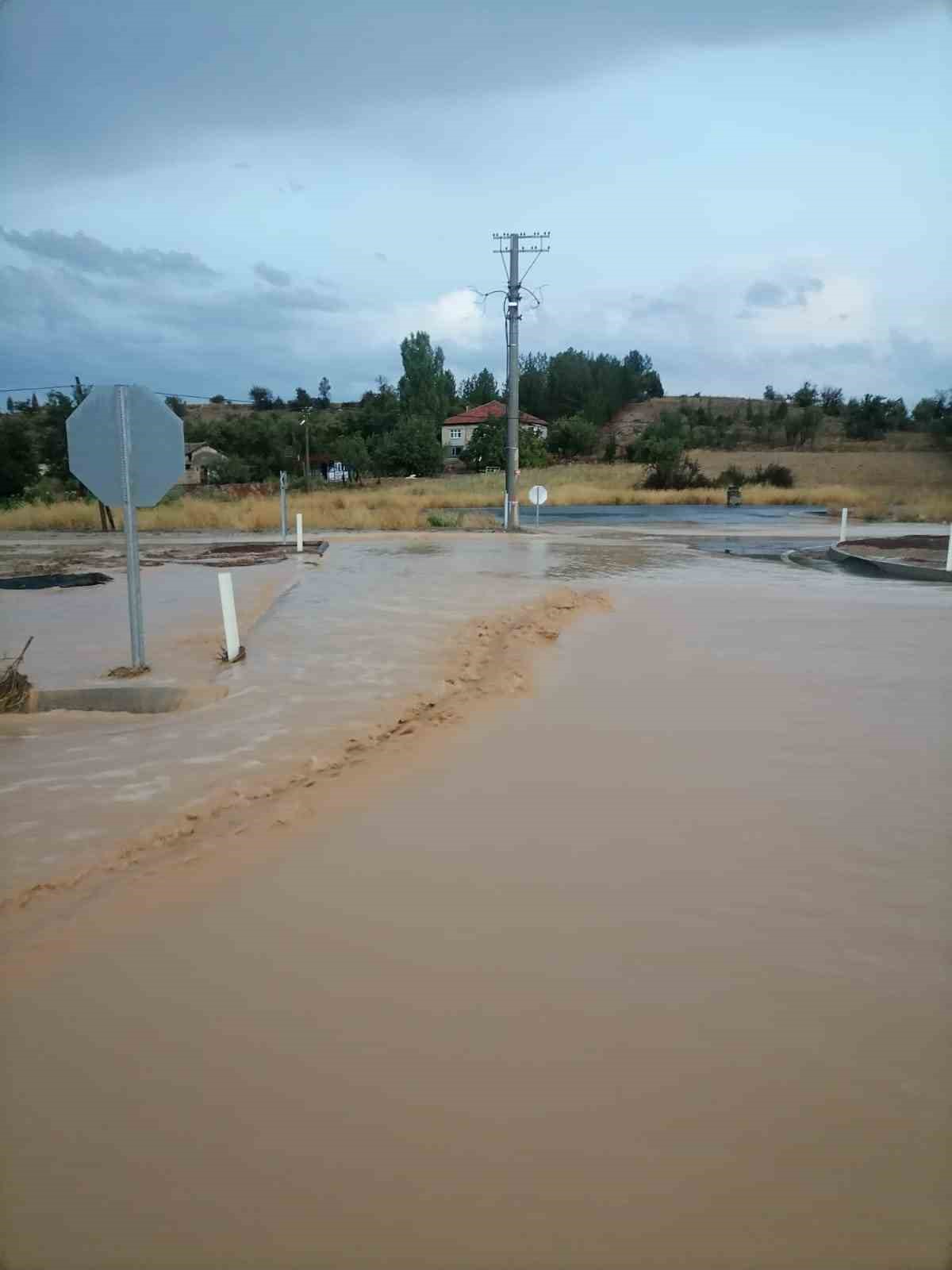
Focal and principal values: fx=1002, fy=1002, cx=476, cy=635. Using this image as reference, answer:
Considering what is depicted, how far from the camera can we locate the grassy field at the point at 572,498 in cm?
386

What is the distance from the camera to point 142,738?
7.33m

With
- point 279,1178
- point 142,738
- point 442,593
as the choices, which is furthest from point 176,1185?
point 442,593

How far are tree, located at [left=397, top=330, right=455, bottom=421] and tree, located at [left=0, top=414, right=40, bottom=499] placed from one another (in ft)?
176

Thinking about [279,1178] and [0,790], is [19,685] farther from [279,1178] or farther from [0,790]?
[279,1178]

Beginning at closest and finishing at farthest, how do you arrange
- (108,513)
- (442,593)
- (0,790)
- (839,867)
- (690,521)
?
(839,867), (0,790), (442,593), (108,513), (690,521)

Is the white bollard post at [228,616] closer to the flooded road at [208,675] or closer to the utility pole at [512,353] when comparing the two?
the flooded road at [208,675]

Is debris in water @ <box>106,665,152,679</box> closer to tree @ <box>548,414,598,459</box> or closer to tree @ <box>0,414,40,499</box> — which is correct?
tree @ <box>0,414,40,499</box>

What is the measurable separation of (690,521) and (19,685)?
103 feet

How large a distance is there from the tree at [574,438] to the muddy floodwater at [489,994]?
80881 millimetres

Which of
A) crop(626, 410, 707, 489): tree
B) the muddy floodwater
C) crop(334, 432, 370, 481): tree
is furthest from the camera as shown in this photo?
crop(334, 432, 370, 481): tree

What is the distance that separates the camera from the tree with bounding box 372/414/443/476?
72250 mm

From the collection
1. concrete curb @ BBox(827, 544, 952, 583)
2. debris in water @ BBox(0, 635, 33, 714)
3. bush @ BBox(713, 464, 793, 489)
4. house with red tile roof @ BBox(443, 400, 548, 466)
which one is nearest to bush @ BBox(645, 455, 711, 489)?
bush @ BBox(713, 464, 793, 489)

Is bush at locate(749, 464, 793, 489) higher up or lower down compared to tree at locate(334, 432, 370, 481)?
lower down

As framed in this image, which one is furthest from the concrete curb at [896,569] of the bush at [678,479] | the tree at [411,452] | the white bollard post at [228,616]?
the tree at [411,452]
